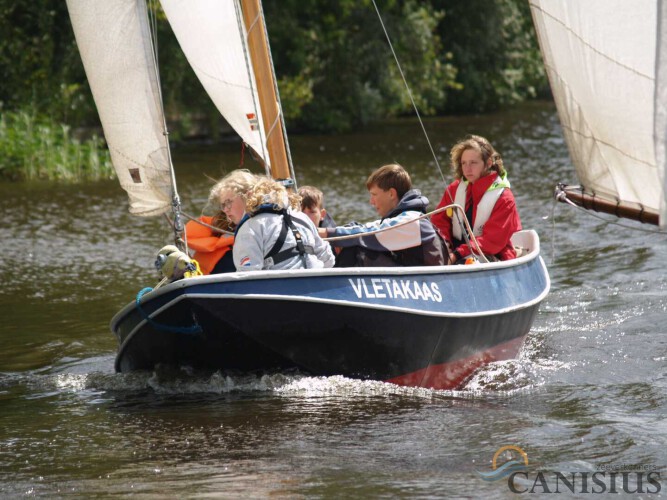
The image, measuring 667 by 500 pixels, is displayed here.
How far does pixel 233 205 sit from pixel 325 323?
0.93m

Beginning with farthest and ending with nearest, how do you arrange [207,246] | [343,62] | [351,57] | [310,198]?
[343,62] < [351,57] < [310,198] < [207,246]

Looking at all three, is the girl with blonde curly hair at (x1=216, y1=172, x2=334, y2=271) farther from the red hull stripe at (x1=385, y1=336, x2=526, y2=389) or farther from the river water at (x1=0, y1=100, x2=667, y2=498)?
the red hull stripe at (x1=385, y1=336, x2=526, y2=389)

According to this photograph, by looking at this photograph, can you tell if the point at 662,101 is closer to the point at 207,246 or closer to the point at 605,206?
the point at 605,206

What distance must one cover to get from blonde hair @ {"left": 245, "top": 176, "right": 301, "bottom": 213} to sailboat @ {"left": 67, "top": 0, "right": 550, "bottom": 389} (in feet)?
1.38

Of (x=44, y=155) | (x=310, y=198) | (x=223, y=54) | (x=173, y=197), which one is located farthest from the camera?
(x=44, y=155)

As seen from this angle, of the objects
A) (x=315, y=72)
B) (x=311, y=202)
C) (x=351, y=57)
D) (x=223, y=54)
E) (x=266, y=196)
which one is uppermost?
(x=223, y=54)

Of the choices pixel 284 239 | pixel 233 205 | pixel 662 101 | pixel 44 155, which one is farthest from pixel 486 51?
pixel 662 101

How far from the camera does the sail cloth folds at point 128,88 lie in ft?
24.6

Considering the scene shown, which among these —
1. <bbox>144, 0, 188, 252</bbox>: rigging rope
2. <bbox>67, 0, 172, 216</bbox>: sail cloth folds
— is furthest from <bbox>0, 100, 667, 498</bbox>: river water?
<bbox>67, 0, 172, 216</bbox>: sail cloth folds

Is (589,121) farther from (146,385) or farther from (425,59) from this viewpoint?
(425,59)

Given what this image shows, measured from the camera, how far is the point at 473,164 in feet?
26.8

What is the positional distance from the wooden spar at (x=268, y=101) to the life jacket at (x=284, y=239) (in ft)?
6.00

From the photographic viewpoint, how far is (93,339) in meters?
9.29

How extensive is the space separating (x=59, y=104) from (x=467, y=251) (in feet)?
52.7
